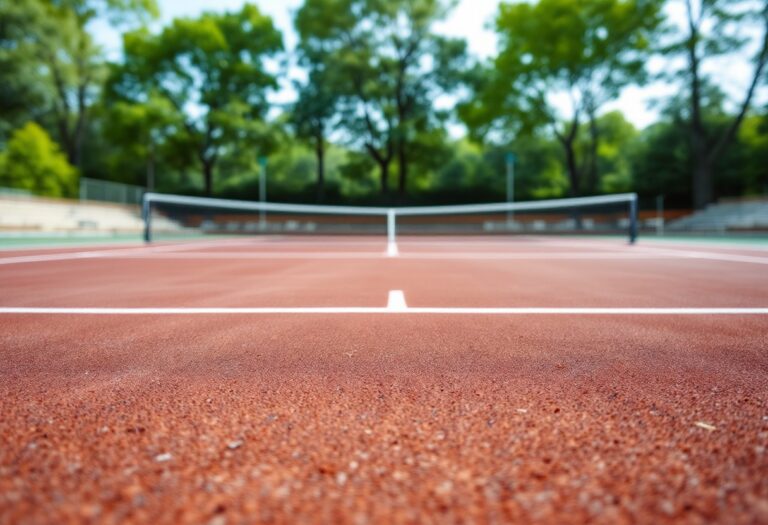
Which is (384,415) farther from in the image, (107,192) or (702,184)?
(107,192)

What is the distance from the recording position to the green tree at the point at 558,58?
2731cm

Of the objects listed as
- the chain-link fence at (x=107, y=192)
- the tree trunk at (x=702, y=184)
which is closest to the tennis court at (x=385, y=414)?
the chain-link fence at (x=107, y=192)

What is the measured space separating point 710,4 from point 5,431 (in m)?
34.5

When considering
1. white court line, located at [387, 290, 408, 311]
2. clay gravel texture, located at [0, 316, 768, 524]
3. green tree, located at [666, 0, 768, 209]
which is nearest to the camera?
clay gravel texture, located at [0, 316, 768, 524]

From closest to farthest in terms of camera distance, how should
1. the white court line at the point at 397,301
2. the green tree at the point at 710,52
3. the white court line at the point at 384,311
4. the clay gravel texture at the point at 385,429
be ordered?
the clay gravel texture at the point at 385,429 → the white court line at the point at 384,311 → the white court line at the point at 397,301 → the green tree at the point at 710,52

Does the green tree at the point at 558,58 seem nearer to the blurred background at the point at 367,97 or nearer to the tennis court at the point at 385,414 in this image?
the blurred background at the point at 367,97

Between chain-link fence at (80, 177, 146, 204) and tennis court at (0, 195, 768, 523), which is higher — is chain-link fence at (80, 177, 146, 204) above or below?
above

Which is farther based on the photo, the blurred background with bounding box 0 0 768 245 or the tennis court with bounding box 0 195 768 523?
the blurred background with bounding box 0 0 768 245

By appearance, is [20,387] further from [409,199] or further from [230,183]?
[230,183]

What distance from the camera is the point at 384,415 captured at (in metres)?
1.50

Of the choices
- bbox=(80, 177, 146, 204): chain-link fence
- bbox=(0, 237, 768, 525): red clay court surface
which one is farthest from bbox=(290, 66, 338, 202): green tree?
bbox=(0, 237, 768, 525): red clay court surface

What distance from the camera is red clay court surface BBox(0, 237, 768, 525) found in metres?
1.00

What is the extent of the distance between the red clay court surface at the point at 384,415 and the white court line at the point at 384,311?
→ 31mm

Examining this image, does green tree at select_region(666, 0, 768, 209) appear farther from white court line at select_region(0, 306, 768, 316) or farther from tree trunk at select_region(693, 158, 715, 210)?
white court line at select_region(0, 306, 768, 316)
